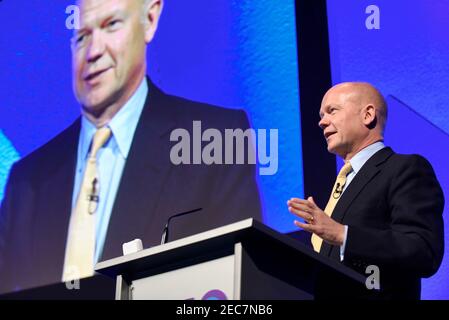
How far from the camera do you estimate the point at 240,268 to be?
1.76m

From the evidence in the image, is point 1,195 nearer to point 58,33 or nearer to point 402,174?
point 58,33

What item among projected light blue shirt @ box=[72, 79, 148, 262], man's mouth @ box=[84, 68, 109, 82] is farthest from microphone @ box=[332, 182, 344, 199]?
man's mouth @ box=[84, 68, 109, 82]

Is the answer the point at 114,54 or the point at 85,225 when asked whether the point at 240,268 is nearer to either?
the point at 85,225

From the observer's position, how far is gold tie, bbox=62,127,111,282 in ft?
12.0

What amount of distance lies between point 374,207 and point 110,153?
178 cm

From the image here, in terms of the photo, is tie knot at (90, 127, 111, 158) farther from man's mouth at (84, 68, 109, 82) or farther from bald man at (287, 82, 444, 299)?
bald man at (287, 82, 444, 299)

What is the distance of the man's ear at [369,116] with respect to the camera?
2697 mm

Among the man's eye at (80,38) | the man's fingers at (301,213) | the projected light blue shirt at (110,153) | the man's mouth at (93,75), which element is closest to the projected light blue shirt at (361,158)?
the man's fingers at (301,213)

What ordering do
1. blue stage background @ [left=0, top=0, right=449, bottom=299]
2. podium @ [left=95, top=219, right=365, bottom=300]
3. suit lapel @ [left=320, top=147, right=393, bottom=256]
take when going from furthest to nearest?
blue stage background @ [left=0, top=0, right=449, bottom=299], suit lapel @ [left=320, top=147, right=393, bottom=256], podium @ [left=95, top=219, right=365, bottom=300]

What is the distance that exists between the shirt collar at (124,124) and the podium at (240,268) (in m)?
1.81

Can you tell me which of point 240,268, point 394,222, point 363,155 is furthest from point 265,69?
point 240,268
